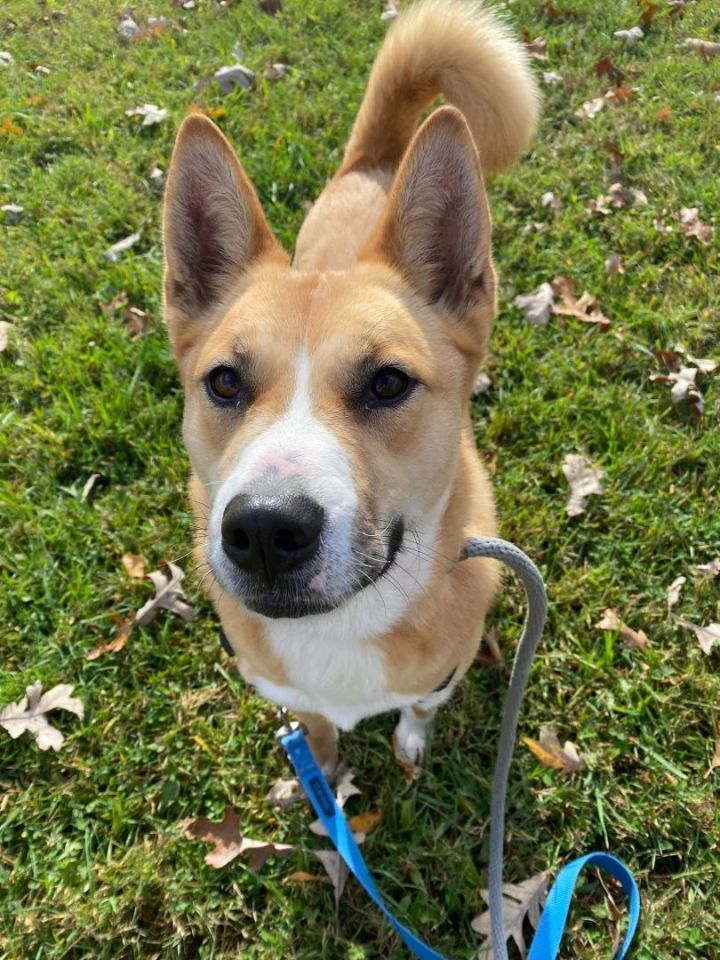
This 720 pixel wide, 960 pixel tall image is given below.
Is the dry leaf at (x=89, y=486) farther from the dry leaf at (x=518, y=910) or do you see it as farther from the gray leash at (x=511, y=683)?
the dry leaf at (x=518, y=910)

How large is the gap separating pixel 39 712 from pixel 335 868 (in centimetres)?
156

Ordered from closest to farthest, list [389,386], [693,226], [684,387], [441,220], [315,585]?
[315,585] < [389,386] < [441,220] < [684,387] < [693,226]

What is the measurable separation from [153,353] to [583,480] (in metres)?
2.75

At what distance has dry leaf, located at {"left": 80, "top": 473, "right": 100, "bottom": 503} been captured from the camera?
373cm

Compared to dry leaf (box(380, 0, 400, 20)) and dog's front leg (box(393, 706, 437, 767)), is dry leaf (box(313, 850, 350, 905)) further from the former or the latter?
dry leaf (box(380, 0, 400, 20))

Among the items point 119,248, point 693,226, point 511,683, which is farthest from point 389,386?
point 693,226

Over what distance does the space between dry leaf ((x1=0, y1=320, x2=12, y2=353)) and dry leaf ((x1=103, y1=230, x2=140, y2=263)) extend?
862 mm

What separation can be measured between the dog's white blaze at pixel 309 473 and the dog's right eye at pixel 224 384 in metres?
0.35

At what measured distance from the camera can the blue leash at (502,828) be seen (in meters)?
2.23

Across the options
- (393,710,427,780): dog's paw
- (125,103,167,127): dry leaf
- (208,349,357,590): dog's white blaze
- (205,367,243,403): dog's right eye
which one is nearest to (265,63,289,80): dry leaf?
(125,103,167,127): dry leaf

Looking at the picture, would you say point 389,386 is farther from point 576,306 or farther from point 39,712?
point 576,306

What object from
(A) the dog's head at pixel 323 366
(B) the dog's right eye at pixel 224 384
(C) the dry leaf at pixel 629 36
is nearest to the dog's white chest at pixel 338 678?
(A) the dog's head at pixel 323 366

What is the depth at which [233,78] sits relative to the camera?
5805mm

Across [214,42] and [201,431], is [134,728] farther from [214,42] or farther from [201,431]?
[214,42]
